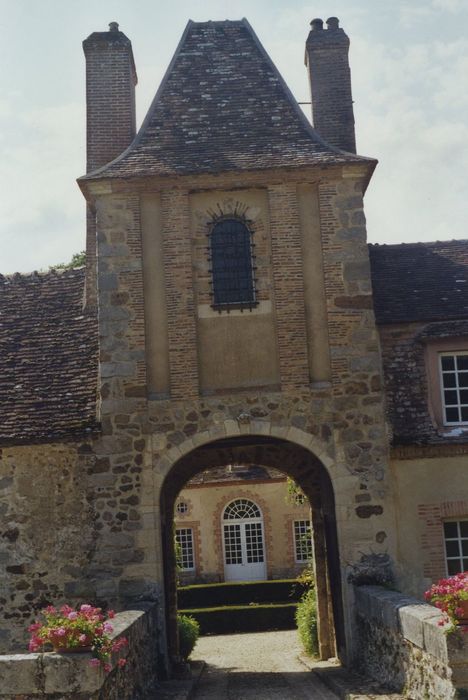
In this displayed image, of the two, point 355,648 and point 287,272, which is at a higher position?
point 287,272

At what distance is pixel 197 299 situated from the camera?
13766 mm

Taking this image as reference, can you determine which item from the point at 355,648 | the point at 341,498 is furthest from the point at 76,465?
the point at 355,648

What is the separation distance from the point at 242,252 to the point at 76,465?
3.94 metres

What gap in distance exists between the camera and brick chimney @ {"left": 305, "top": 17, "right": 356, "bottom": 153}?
15953mm

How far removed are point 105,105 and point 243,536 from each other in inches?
808

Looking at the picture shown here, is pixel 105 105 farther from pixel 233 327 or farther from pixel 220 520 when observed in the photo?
pixel 220 520

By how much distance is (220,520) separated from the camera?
33.0 metres

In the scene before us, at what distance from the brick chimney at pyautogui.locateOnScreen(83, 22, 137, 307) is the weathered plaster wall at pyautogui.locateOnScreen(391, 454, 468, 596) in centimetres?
603

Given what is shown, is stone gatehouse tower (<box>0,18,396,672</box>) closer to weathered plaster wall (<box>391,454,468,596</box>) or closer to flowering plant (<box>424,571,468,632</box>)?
weathered plaster wall (<box>391,454,468,596</box>)

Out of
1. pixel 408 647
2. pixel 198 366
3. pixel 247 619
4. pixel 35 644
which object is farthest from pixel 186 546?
pixel 35 644

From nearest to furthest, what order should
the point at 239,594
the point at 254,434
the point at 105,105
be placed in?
1. the point at 254,434
2. the point at 105,105
3. the point at 239,594

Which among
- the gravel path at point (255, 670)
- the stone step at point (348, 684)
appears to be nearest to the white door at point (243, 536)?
the gravel path at point (255, 670)

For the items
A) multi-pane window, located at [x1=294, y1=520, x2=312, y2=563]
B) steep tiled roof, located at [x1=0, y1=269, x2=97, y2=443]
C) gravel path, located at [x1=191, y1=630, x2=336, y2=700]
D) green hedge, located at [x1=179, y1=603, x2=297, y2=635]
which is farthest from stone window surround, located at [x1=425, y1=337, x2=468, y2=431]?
multi-pane window, located at [x1=294, y1=520, x2=312, y2=563]

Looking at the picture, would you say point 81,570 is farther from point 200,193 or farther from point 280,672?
point 200,193
